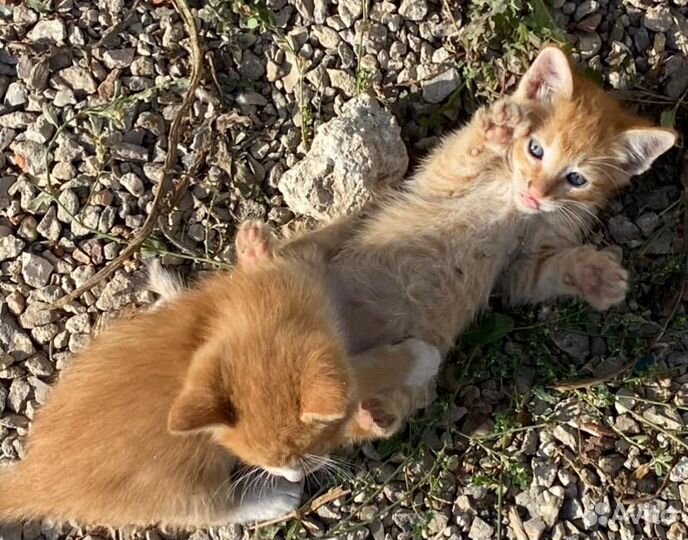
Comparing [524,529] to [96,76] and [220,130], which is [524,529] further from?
[96,76]

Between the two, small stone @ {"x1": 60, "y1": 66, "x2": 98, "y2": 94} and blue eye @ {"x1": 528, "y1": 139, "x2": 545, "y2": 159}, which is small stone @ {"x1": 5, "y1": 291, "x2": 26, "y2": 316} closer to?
small stone @ {"x1": 60, "y1": 66, "x2": 98, "y2": 94}

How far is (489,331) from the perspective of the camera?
2711mm

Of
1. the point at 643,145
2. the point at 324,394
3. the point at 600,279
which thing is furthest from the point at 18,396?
the point at 643,145

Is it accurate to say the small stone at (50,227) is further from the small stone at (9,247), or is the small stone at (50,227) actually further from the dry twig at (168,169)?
the dry twig at (168,169)

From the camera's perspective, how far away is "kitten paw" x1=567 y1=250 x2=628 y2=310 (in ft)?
8.02

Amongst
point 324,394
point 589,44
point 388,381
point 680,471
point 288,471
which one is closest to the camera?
point 324,394

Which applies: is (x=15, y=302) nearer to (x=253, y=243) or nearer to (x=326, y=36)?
(x=253, y=243)

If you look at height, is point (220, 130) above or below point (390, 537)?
above

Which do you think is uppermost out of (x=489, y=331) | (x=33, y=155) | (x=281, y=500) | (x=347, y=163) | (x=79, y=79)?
(x=79, y=79)

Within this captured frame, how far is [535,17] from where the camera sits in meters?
2.67

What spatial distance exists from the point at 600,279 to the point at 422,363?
0.58 meters

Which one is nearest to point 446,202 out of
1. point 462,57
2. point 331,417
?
point 462,57

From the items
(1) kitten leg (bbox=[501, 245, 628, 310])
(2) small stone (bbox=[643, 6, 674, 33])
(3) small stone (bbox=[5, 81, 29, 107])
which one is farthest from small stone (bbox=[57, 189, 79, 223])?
(2) small stone (bbox=[643, 6, 674, 33])

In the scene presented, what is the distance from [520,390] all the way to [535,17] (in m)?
1.19
